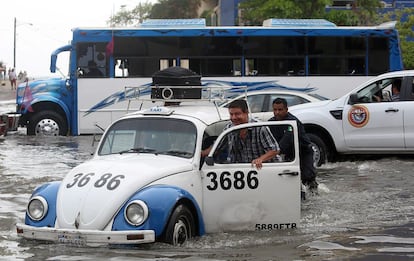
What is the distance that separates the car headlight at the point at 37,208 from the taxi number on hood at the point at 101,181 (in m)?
0.30

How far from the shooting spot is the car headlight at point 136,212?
7.05 meters

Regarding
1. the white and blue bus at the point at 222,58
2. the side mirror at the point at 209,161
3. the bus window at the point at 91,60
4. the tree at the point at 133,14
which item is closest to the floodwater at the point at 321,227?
the side mirror at the point at 209,161

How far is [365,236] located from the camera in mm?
8289

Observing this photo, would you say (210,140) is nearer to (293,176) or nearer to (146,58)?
(293,176)

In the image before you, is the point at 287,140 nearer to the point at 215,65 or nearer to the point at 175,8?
the point at 215,65

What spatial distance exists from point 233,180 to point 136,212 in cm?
132

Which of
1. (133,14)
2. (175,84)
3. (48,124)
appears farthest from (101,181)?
(133,14)

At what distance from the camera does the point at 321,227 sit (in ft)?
28.9

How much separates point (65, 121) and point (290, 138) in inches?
502

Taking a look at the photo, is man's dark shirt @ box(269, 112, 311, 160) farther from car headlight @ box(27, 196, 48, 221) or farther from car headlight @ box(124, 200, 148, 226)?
car headlight @ box(27, 196, 48, 221)

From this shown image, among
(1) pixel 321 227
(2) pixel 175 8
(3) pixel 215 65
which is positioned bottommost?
(1) pixel 321 227

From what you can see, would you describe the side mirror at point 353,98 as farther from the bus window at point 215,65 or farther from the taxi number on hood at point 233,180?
the taxi number on hood at point 233,180

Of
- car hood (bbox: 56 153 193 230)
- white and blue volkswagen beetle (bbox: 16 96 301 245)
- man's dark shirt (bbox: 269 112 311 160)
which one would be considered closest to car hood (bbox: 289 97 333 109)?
man's dark shirt (bbox: 269 112 311 160)

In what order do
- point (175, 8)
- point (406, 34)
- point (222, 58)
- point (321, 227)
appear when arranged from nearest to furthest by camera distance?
1. point (321, 227)
2. point (222, 58)
3. point (406, 34)
4. point (175, 8)
